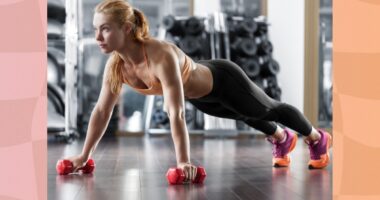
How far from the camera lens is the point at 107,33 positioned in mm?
2410

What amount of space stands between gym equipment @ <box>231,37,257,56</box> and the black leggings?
13.1ft

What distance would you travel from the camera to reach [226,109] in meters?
2.88

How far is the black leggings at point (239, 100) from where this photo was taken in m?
2.72

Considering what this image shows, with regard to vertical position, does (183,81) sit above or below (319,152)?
above

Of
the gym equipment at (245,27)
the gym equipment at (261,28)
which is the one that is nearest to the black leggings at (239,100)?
the gym equipment at (245,27)

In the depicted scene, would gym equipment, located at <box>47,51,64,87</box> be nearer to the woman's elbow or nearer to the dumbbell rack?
the dumbbell rack

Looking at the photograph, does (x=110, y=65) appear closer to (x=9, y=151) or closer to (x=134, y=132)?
(x=9, y=151)

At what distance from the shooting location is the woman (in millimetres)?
2367

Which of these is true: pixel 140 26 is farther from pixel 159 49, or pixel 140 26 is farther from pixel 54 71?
pixel 54 71

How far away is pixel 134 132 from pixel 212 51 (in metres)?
1.29

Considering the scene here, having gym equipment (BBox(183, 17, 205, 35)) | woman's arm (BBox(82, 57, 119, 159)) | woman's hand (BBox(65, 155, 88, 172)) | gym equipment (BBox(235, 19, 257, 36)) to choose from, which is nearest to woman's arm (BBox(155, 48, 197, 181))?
woman's arm (BBox(82, 57, 119, 159))

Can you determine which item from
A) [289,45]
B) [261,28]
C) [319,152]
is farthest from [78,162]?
[289,45]

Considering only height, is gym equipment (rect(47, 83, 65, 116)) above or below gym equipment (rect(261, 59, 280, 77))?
below

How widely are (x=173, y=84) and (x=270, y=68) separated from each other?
15.1 feet
